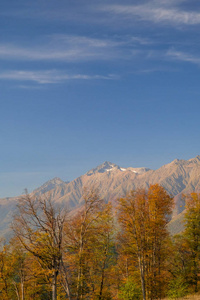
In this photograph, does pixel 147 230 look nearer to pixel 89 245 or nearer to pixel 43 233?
pixel 89 245

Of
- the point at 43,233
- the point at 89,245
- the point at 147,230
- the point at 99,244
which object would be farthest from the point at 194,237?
the point at 43,233

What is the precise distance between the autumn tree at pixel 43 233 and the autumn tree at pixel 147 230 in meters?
10.3

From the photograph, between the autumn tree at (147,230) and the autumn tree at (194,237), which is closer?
the autumn tree at (147,230)

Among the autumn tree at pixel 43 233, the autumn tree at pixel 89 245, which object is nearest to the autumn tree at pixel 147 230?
the autumn tree at pixel 89 245

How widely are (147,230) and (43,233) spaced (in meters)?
14.3

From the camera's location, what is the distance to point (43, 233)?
33156 millimetres

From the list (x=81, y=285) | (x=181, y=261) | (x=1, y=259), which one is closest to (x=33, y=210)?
(x=81, y=285)

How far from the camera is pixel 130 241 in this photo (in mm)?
41781

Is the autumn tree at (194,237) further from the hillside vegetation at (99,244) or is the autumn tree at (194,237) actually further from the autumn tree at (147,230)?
the autumn tree at (147,230)

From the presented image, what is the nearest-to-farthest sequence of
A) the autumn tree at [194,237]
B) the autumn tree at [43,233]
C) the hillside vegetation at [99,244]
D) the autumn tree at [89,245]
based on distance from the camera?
the autumn tree at [43,233] → the hillside vegetation at [99,244] → the autumn tree at [89,245] → the autumn tree at [194,237]

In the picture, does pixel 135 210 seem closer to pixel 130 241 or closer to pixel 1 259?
pixel 130 241

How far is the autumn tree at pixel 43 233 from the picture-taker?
31.8 meters

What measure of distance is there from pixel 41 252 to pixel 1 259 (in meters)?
19.8

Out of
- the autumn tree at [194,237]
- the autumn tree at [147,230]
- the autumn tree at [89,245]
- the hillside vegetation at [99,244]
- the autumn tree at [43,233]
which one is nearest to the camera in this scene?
the autumn tree at [43,233]
